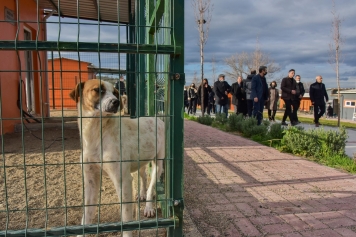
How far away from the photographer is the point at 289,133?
7137 millimetres

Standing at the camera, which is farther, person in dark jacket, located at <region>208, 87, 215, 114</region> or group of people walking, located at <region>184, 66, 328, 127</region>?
person in dark jacket, located at <region>208, 87, 215, 114</region>

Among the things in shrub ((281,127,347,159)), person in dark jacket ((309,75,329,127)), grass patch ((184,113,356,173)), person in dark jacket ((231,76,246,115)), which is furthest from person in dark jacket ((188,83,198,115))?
shrub ((281,127,347,159))

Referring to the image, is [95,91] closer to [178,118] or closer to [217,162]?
[178,118]

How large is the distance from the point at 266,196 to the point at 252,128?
5.37 meters

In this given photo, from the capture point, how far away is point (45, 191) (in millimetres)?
2160

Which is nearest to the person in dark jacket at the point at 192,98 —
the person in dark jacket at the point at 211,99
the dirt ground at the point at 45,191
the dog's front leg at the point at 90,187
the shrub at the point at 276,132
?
the person in dark jacket at the point at 211,99

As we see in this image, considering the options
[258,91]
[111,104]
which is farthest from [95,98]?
[258,91]

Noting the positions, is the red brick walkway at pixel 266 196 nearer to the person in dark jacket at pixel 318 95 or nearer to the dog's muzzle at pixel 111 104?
the dog's muzzle at pixel 111 104

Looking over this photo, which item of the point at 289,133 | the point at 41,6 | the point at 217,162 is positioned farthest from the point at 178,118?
the point at 41,6

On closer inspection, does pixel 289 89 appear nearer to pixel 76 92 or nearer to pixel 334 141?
pixel 334 141

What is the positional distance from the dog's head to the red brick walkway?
5.07 feet

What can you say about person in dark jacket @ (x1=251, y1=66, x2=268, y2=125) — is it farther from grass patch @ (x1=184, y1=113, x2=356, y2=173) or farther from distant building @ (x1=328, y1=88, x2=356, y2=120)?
distant building @ (x1=328, y1=88, x2=356, y2=120)

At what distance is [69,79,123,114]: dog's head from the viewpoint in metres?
2.52

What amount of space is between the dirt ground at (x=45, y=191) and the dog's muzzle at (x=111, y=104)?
440 mm
